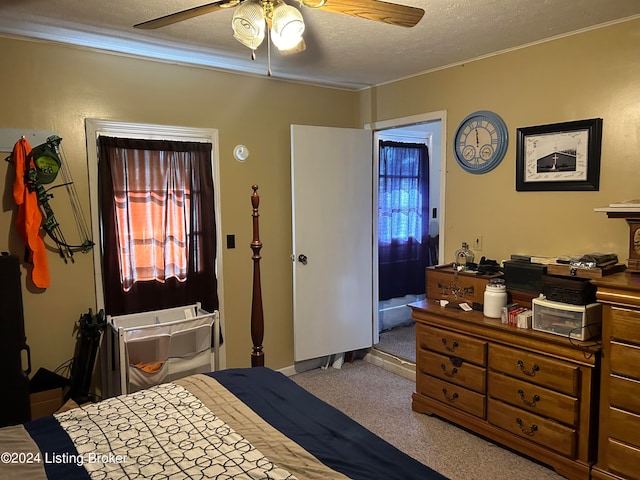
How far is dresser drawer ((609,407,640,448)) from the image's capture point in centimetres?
222

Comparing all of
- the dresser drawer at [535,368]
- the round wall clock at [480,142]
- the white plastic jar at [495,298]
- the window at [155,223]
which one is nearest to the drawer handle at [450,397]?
the dresser drawer at [535,368]

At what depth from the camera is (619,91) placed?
2.60 m

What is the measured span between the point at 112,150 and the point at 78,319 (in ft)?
3.69

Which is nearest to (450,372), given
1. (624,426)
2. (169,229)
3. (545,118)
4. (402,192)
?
(624,426)

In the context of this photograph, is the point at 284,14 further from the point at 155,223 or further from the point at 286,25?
the point at 155,223

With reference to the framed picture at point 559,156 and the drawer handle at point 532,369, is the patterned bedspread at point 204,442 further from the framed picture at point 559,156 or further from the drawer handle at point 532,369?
the framed picture at point 559,156

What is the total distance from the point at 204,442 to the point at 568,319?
1.94 meters

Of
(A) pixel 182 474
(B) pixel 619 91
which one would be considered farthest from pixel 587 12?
(A) pixel 182 474

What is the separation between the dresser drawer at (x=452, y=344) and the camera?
287 centimetres

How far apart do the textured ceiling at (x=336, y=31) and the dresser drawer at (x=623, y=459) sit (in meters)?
2.17

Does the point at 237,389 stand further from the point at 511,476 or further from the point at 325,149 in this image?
the point at 325,149

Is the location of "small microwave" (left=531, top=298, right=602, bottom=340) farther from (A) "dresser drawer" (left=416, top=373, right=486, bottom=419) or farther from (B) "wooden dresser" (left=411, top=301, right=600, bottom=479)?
(A) "dresser drawer" (left=416, top=373, right=486, bottom=419)

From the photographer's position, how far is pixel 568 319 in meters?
2.48

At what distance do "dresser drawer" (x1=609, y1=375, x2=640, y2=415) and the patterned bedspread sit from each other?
133 cm
